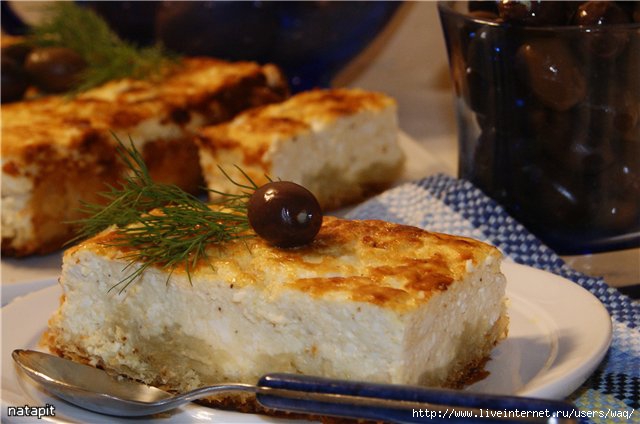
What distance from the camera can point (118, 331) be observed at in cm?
192

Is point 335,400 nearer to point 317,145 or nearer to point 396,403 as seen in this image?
point 396,403

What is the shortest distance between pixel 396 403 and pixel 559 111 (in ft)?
3.96

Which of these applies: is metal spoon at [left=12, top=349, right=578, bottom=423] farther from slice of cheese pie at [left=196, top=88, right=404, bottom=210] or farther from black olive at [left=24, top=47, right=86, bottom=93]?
black olive at [left=24, top=47, right=86, bottom=93]

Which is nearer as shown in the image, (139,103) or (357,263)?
(357,263)

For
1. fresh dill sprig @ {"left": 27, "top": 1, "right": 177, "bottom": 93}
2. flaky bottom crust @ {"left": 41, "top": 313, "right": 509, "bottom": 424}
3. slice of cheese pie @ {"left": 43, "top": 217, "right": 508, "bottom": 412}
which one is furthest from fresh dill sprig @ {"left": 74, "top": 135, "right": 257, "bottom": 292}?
fresh dill sprig @ {"left": 27, "top": 1, "right": 177, "bottom": 93}

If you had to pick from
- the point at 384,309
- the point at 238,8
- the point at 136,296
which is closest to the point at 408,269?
the point at 384,309

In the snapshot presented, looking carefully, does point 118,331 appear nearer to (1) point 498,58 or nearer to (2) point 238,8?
(1) point 498,58

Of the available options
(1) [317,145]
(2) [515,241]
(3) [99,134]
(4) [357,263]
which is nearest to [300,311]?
(4) [357,263]

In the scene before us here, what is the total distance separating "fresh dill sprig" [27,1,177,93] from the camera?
358 cm

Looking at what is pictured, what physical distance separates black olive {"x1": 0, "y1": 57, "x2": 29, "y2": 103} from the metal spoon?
197 centimetres

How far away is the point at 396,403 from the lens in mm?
1423

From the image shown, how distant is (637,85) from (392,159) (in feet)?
4.17

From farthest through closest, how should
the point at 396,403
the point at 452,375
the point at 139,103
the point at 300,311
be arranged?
the point at 139,103, the point at 452,375, the point at 300,311, the point at 396,403

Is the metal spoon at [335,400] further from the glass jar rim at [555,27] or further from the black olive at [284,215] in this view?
the glass jar rim at [555,27]
